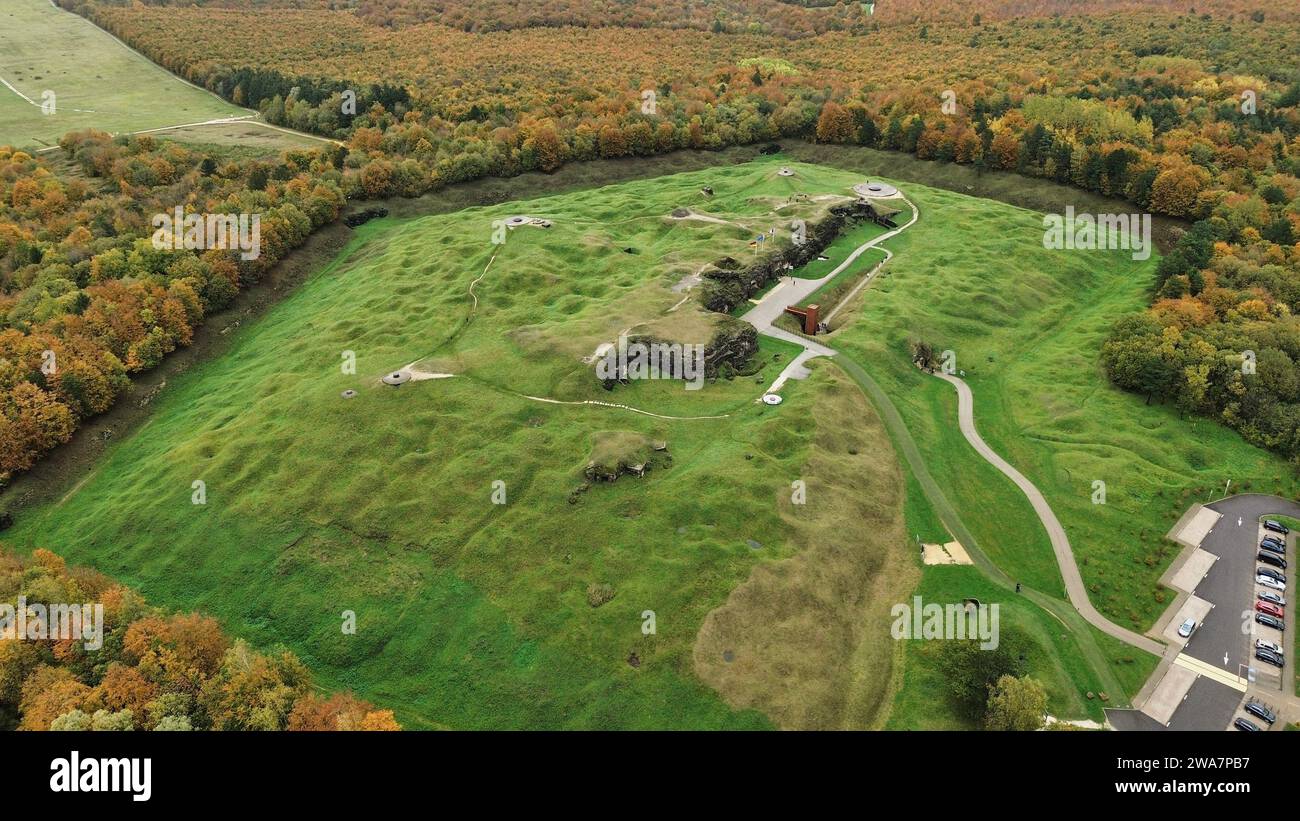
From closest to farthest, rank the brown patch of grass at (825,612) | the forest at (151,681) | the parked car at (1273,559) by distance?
1. the forest at (151,681)
2. the brown patch of grass at (825,612)
3. the parked car at (1273,559)

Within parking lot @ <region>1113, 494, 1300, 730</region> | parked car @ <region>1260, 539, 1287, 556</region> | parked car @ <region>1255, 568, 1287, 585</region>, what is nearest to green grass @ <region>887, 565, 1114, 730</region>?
parking lot @ <region>1113, 494, 1300, 730</region>

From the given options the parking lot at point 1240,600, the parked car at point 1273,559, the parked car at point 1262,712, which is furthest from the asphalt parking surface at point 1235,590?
the parked car at point 1262,712

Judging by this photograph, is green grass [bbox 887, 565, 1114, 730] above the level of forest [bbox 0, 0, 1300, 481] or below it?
below

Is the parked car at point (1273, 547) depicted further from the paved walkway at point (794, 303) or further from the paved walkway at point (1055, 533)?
the paved walkway at point (794, 303)

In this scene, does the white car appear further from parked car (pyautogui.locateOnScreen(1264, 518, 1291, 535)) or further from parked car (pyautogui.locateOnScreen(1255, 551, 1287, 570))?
parked car (pyautogui.locateOnScreen(1264, 518, 1291, 535))

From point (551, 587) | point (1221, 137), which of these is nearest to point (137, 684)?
point (551, 587)

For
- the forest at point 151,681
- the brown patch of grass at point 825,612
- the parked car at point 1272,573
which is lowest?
the forest at point 151,681

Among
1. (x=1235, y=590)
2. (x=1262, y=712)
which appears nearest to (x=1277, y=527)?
(x=1235, y=590)
